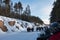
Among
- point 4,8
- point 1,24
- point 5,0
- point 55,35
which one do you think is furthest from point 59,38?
point 5,0

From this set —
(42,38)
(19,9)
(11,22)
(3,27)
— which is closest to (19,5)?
(19,9)

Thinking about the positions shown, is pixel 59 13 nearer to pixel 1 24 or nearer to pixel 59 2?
pixel 59 2

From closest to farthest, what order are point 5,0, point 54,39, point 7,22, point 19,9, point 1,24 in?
point 54,39
point 1,24
point 7,22
point 5,0
point 19,9

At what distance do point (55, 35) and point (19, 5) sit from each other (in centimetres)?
13754

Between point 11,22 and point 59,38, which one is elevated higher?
point 59,38

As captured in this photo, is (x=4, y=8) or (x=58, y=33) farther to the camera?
(x=4, y=8)

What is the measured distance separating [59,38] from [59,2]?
39332 millimetres

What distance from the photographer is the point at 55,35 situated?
5.17 m

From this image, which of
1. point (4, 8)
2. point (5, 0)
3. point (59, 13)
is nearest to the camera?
point (59, 13)

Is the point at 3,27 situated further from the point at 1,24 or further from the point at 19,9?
the point at 19,9

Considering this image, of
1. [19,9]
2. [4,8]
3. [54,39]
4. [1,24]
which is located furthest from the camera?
[19,9]

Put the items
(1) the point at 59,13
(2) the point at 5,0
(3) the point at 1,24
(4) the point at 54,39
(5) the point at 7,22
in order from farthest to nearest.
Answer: (2) the point at 5,0, (5) the point at 7,22, (3) the point at 1,24, (1) the point at 59,13, (4) the point at 54,39

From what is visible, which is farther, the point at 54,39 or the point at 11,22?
the point at 11,22

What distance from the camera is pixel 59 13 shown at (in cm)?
4247
